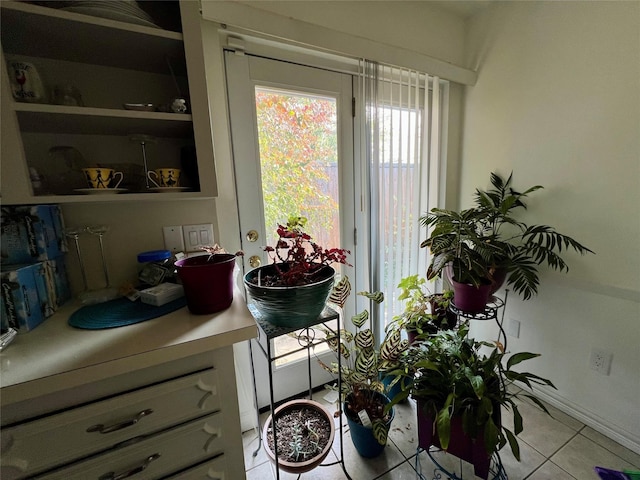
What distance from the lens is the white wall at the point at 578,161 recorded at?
3.78 feet

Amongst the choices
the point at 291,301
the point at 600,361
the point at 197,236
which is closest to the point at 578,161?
the point at 600,361

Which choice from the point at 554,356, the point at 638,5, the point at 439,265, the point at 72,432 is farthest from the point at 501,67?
the point at 72,432

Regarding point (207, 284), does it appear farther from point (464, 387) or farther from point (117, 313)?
point (464, 387)

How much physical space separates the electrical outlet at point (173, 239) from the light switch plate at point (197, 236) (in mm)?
17

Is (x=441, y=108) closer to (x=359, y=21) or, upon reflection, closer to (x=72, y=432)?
(x=359, y=21)

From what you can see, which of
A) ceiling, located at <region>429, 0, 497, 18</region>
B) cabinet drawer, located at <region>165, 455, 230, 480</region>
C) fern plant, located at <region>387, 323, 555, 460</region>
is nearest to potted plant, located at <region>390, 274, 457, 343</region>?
fern plant, located at <region>387, 323, 555, 460</region>

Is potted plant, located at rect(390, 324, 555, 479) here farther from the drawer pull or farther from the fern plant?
the drawer pull

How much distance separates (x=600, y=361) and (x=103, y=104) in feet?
8.07

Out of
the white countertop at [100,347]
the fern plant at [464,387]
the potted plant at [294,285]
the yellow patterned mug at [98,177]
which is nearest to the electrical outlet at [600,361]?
the fern plant at [464,387]

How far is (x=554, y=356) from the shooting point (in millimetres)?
1461

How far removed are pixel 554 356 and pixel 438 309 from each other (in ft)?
2.23

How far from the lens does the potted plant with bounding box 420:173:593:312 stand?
1.20 m

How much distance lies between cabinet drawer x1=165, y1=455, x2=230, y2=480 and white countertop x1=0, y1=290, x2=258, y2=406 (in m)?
0.36

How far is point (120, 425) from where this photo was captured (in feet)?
1.94
